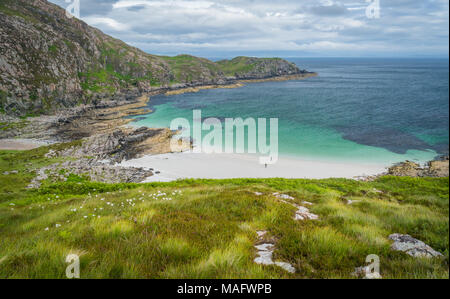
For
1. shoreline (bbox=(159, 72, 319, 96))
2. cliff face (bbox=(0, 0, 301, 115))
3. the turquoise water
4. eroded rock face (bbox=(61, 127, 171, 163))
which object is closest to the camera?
the turquoise water

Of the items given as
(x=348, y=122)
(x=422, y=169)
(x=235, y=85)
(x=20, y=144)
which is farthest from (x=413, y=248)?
(x=235, y=85)

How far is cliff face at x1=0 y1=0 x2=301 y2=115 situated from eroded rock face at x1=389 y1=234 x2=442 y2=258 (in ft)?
218

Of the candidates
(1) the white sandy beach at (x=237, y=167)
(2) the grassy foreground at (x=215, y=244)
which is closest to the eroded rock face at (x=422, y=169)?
(1) the white sandy beach at (x=237, y=167)

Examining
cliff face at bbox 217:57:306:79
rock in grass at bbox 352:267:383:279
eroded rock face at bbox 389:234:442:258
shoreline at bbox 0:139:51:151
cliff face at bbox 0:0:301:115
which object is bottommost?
eroded rock face at bbox 389:234:442:258

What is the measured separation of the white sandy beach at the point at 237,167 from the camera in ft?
92.9

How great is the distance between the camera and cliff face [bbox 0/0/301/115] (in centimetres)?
5141

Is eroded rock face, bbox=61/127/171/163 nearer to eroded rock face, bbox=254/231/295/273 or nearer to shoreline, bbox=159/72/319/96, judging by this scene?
eroded rock face, bbox=254/231/295/273

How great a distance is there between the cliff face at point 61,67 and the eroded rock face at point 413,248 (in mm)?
66356

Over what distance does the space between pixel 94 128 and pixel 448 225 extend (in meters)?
56.6

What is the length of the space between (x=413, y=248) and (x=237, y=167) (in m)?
27.0

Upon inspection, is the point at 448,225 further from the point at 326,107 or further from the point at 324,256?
the point at 326,107

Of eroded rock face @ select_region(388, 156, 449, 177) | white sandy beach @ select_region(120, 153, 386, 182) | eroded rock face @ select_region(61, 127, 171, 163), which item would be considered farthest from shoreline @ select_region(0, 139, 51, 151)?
eroded rock face @ select_region(388, 156, 449, 177)

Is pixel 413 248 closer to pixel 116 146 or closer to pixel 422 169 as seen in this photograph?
pixel 422 169

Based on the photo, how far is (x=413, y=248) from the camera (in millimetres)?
4531
